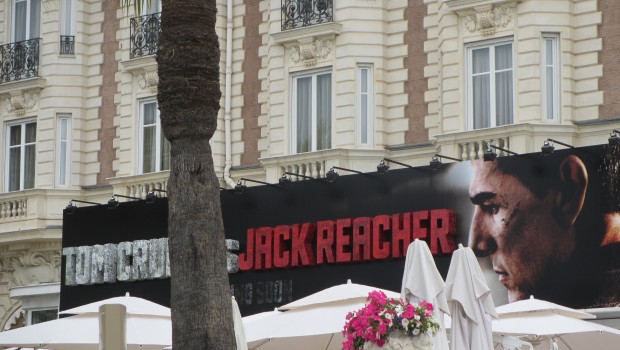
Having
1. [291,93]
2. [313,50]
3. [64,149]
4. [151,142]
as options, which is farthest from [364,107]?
[64,149]

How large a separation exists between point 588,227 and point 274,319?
768cm

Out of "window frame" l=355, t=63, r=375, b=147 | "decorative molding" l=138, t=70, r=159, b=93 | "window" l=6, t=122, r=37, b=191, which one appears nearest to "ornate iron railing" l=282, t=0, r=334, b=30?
"window frame" l=355, t=63, r=375, b=147

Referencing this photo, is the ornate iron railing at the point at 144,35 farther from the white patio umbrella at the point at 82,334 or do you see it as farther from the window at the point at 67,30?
the white patio umbrella at the point at 82,334

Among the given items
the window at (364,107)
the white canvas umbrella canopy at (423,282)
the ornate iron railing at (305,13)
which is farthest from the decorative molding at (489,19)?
the white canvas umbrella canopy at (423,282)

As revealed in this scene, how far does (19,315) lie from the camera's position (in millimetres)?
34906

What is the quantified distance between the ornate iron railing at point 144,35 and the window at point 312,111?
4.14m

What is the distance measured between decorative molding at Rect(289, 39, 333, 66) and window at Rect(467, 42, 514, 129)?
3380mm

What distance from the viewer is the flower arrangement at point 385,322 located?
1592 centimetres

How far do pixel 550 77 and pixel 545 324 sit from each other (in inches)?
319

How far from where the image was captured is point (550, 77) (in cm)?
2697

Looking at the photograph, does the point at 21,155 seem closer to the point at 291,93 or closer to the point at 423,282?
the point at 291,93

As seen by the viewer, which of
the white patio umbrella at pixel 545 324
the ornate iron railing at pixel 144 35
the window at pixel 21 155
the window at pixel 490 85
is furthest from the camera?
the window at pixel 21 155

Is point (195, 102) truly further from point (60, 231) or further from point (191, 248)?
point (60, 231)

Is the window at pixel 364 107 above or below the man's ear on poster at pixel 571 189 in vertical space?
above
